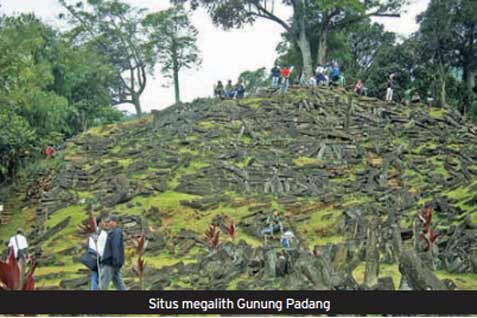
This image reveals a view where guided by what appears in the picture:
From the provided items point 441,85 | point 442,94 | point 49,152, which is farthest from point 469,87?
point 49,152

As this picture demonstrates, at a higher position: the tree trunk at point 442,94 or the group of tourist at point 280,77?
the group of tourist at point 280,77

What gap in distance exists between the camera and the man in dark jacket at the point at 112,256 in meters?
5.07

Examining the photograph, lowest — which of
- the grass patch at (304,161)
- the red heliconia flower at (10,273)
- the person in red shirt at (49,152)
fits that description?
the red heliconia flower at (10,273)

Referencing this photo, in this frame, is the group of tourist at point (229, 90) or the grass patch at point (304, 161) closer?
the grass patch at point (304, 161)

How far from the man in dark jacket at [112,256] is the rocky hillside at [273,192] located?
1.00 metres

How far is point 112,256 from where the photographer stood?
5.09 meters

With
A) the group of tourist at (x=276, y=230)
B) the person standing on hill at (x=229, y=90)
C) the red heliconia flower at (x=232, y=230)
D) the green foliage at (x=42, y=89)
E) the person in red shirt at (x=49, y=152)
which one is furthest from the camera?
the person standing on hill at (x=229, y=90)

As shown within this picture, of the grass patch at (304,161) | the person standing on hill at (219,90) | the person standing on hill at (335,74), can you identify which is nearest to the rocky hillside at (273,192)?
the grass patch at (304,161)

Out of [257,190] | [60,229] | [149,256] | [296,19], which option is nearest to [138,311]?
[149,256]

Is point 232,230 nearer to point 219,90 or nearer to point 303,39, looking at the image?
point 219,90

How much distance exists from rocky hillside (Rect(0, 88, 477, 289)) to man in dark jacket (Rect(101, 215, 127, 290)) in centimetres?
100

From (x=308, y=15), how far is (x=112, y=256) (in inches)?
694

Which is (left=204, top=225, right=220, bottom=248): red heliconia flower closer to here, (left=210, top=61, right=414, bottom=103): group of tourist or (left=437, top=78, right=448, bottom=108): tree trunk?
(left=210, top=61, right=414, bottom=103): group of tourist

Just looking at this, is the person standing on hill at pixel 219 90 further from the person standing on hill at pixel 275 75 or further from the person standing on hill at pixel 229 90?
the person standing on hill at pixel 275 75
